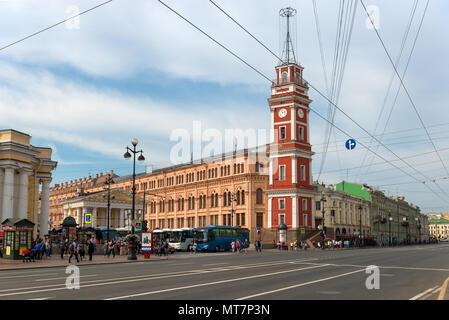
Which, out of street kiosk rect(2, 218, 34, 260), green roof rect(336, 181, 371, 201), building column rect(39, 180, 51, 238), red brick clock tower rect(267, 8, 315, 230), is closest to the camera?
street kiosk rect(2, 218, 34, 260)

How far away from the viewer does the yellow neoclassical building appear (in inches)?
1677

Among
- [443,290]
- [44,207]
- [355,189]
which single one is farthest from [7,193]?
[355,189]

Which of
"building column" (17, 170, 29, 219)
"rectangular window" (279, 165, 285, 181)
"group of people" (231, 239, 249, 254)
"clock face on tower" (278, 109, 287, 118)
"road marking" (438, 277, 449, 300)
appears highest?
"clock face on tower" (278, 109, 287, 118)

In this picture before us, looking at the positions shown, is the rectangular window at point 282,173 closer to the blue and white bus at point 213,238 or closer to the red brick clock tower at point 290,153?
the red brick clock tower at point 290,153

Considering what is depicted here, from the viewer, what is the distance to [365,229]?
108 m

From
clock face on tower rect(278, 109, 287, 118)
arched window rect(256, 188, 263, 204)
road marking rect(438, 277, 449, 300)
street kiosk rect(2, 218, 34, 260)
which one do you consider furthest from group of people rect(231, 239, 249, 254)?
road marking rect(438, 277, 449, 300)

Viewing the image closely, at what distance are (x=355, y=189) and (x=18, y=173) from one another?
287 ft

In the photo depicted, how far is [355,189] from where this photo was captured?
376 feet

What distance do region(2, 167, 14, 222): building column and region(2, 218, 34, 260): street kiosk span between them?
997 centimetres

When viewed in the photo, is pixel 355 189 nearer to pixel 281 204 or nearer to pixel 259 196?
pixel 259 196

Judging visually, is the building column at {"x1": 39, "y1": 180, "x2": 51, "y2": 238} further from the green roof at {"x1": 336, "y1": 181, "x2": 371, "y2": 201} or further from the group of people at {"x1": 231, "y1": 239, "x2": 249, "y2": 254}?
the green roof at {"x1": 336, "y1": 181, "x2": 371, "y2": 201}

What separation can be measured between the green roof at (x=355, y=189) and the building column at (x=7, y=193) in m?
83.5
